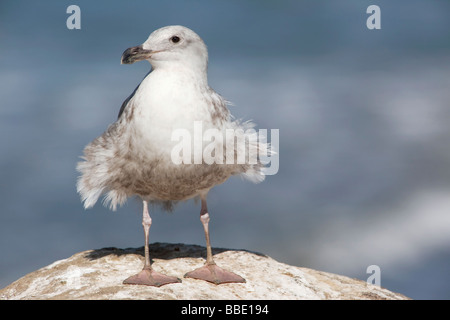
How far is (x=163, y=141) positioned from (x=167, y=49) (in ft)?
4.47

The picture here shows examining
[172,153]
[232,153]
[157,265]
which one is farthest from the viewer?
[157,265]

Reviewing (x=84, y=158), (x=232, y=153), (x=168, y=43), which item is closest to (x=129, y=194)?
(x=84, y=158)

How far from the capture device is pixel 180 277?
10.1 meters

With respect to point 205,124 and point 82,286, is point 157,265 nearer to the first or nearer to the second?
point 82,286

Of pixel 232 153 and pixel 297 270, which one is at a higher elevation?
pixel 232 153

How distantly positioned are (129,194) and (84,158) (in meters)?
1.00

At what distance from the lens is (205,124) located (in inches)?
365

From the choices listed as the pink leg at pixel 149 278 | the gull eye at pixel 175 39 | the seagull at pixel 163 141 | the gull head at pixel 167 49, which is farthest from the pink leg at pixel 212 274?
the gull eye at pixel 175 39

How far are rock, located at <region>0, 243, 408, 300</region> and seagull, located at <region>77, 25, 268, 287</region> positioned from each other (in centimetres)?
31

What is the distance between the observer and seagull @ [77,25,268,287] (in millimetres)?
9109

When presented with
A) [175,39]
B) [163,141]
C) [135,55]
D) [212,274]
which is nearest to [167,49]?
[175,39]

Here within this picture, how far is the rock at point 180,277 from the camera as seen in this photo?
31.0 ft

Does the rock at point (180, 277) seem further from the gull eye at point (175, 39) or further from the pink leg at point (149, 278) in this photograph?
the gull eye at point (175, 39)

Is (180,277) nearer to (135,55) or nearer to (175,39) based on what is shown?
(135,55)
